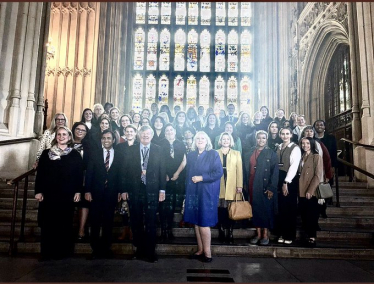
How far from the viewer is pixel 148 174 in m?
3.61

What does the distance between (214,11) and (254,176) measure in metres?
14.6

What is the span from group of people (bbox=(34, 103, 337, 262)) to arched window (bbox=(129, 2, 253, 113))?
11.8m

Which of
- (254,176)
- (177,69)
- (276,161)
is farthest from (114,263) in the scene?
(177,69)

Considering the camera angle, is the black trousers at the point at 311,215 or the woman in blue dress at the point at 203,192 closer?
the woman in blue dress at the point at 203,192

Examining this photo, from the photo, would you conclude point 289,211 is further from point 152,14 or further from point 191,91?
point 152,14

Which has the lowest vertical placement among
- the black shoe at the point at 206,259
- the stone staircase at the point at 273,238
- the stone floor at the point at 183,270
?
the stone floor at the point at 183,270

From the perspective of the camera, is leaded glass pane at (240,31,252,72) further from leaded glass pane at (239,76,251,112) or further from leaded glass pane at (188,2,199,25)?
leaded glass pane at (188,2,199,25)

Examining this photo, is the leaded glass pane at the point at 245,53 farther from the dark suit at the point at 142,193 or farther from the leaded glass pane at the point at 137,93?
the dark suit at the point at 142,193

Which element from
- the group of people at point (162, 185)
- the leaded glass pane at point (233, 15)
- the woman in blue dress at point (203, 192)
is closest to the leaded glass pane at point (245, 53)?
the leaded glass pane at point (233, 15)

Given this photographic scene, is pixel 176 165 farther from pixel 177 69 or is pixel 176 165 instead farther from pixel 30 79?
pixel 177 69

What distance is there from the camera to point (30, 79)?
672cm

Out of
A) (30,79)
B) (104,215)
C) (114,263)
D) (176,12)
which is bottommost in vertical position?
(114,263)

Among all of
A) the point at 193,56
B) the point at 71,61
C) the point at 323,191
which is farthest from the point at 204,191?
the point at 193,56

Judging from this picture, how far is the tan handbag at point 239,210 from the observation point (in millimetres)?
3709
